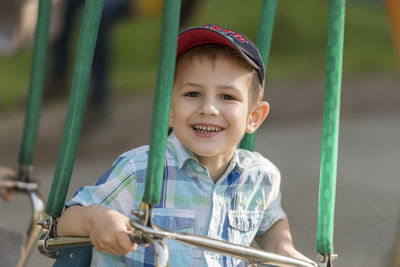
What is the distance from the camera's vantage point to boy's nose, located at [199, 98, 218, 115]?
1395 mm

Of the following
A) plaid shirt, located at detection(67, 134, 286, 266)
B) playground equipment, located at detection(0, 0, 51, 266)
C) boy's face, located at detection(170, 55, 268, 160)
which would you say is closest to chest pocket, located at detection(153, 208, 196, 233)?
plaid shirt, located at detection(67, 134, 286, 266)

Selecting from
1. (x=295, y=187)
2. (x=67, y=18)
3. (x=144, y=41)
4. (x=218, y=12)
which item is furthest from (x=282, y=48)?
(x=295, y=187)

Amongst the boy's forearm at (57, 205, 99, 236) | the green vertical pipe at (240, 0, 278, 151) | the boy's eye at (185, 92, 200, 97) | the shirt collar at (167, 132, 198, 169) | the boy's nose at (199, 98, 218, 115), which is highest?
the green vertical pipe at (240, 0, 278, 151)

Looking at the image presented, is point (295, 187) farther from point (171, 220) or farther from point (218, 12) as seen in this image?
point (218, 12)

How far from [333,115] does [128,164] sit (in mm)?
398

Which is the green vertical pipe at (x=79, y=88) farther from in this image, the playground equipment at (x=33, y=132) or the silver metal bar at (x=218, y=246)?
the playground equipment at (x=33, y=132)

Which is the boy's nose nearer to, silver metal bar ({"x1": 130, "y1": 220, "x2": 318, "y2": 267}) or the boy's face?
the boy's face

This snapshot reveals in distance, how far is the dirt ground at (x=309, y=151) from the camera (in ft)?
11.4

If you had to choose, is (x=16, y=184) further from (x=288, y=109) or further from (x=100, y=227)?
(x=288, y=109)

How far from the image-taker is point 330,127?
1363mm

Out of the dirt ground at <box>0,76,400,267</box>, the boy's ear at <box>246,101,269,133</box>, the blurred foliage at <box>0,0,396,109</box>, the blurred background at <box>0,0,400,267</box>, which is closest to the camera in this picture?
the boy's ear at <box>246,101,269,133</box>

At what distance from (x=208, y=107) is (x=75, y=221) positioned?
324 mm

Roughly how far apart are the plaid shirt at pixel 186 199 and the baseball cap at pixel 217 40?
20 centimetres

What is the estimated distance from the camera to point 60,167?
134 cm
